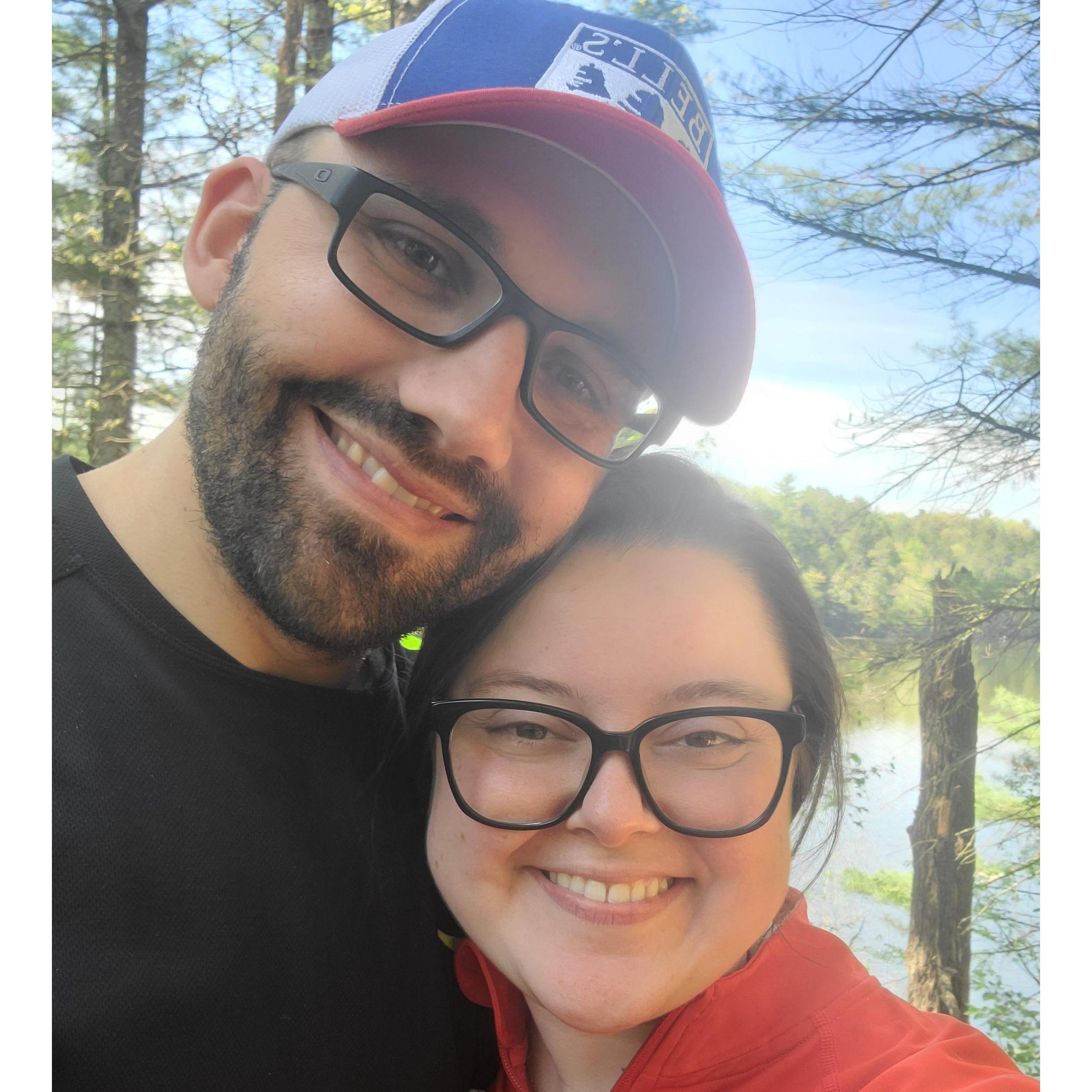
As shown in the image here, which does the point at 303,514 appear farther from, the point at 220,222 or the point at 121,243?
the point at 121,243

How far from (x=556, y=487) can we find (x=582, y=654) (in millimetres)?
228

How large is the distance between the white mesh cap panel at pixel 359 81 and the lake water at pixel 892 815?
1681 millimetres

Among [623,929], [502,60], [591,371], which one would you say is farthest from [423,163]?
[623,929]

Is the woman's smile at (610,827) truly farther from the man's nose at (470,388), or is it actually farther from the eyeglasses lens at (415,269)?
the eyeglasses lens at (415,269)

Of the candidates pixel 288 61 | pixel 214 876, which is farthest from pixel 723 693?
pixel 288 61

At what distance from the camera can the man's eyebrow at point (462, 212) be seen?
911 mm

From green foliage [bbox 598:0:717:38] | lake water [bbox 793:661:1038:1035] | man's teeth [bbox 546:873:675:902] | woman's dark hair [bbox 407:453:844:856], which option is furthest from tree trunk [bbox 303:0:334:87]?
lake water [bbox 793:661:1038:1035]

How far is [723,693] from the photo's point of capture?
0.96 meters

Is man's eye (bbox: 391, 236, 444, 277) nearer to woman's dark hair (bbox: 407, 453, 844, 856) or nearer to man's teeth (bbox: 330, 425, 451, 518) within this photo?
man's teeth (bbox: 330, 425, 451, 518)

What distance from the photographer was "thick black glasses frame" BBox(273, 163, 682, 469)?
0.89m

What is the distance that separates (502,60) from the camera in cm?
Answer: 95

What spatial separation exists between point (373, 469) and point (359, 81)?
518 mm
